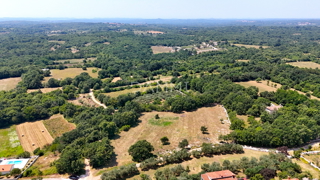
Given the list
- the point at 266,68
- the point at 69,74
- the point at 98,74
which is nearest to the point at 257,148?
the point at 266,68

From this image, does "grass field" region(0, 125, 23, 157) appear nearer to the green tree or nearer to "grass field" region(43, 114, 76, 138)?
"grass field" region(43, 114, 76, 138)

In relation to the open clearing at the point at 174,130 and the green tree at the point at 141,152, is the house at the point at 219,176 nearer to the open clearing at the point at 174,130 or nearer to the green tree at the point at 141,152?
the green tree at the point at 141,152

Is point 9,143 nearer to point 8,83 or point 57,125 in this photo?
point 57,125

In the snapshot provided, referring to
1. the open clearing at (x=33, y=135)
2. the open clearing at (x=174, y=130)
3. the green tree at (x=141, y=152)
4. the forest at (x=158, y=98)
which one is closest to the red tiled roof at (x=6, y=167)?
the open clearing at (x=33, y=135)

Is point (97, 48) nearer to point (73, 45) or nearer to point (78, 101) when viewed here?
point (73, 45)

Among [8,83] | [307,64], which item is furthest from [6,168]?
[307,64]

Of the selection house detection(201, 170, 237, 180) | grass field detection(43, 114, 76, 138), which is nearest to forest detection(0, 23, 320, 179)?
grass field detection(43, 114, 76, 138)
